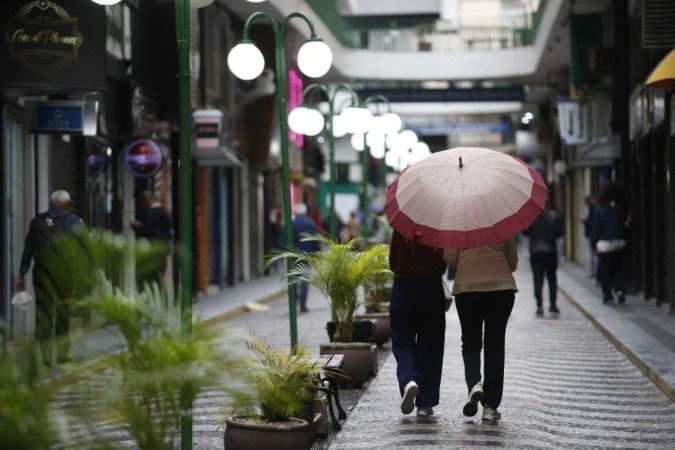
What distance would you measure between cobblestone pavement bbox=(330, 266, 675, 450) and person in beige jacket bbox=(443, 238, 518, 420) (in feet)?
0.88

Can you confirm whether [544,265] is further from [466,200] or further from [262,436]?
[262,436]

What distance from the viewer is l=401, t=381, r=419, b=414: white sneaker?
380 inches

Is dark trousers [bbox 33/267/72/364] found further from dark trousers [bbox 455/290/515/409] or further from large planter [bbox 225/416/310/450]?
dark trousers [bbox 455/290/515/409]

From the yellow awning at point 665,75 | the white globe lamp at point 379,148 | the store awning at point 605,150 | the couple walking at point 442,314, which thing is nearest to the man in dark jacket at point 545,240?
the yellow awning at point 665,75

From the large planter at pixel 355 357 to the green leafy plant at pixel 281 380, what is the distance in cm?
383

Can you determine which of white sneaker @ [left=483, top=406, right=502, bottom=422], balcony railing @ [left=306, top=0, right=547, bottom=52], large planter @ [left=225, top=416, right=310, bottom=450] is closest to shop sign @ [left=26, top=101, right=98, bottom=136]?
white sneaker @ [left=483, top=406, right=502, bottom=422]

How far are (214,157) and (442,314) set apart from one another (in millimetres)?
18154

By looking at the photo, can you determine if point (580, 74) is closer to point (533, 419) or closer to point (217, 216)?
point (217, 216)

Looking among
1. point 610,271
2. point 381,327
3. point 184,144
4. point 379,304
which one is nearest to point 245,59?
point 184,144

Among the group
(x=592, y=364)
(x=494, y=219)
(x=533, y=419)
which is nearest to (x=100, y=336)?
(x=494, y=219)

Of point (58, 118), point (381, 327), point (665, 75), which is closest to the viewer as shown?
point (665, 75)

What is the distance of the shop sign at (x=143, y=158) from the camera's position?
21.5 m

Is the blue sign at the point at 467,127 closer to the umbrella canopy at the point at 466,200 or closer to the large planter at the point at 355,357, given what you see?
the large planter at the point at 355,357

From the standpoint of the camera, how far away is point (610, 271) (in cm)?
2244
